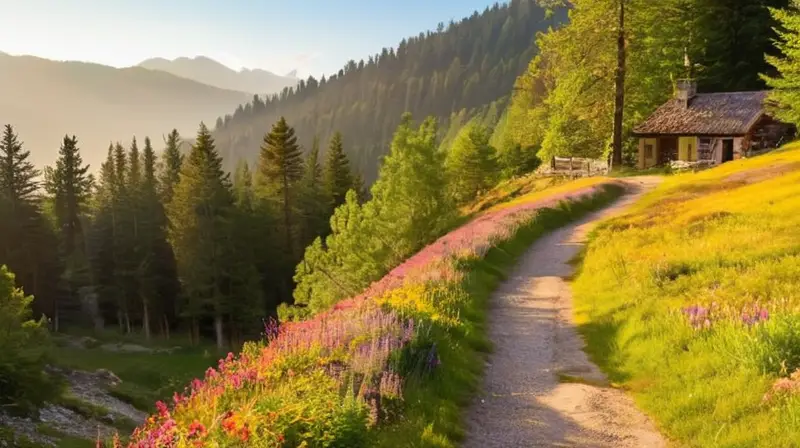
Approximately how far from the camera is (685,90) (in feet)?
158

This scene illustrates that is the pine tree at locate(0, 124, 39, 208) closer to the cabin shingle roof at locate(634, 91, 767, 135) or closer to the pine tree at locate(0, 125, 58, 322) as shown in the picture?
the pine tree at locate(0, 125, 58, 322)

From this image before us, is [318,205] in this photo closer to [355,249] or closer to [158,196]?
[158,196]

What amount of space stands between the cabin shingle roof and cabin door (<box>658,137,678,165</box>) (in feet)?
7.15

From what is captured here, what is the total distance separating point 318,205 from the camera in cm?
7131

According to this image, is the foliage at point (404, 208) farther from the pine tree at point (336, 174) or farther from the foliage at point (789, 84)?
the pine tree at point (336, 174)

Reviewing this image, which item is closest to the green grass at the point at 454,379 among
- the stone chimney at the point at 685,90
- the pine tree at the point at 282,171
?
the stone chimney at the point at 685,90

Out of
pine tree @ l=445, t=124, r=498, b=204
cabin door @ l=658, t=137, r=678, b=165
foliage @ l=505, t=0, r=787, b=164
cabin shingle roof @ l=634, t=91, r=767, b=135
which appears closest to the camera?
foliage @ l=505, t=0, r=787, b=164

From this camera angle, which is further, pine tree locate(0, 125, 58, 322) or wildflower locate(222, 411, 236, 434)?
pine tree locate(0, 125, 58, 322)

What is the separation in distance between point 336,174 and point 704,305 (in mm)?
67665

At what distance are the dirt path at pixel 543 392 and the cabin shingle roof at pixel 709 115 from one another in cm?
3587

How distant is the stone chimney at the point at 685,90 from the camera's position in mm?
47875

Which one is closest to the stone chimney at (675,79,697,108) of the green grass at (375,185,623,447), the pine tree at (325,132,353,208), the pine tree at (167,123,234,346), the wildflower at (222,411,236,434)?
the green grass at (375,185,623,447)

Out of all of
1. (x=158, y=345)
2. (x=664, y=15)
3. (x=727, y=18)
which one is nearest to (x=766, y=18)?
(x=727, y=18)

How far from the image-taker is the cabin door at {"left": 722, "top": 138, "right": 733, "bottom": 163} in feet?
151
